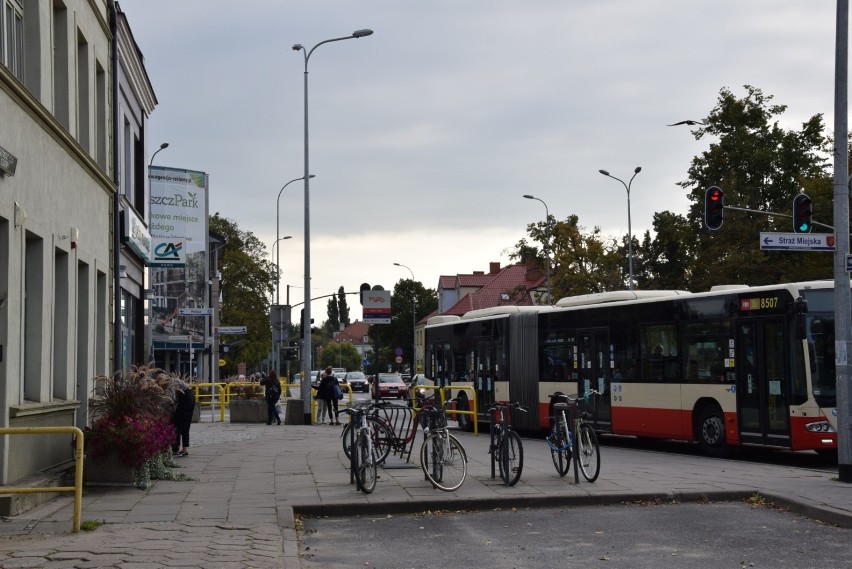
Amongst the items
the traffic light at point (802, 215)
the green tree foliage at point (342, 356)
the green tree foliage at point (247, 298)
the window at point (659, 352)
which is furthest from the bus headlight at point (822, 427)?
the green tree foliage at point (342, 356)

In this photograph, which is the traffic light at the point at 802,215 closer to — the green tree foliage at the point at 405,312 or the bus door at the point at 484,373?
the bus door at the point at 484,373

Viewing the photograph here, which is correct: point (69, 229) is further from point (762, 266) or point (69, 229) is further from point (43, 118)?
point (762, 266)

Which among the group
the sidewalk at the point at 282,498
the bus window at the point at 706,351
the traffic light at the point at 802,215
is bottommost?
the sidewalk at the point at 282,498

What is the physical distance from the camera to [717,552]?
9367 millimetres

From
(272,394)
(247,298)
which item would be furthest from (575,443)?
(247,298)

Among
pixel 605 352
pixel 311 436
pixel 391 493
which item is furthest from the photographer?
pixel 311 436

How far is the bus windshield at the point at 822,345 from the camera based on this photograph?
57.7 feet

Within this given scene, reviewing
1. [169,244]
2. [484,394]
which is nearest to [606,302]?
[484,394]

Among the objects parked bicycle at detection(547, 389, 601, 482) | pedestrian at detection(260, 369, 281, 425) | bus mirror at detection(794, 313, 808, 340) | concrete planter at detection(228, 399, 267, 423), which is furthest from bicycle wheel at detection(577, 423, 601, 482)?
concrete planter at detection(228, 399, 267, 423)

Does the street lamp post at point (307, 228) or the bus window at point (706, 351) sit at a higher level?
the street lamp post at point (307, 228)

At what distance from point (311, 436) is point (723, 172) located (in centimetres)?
3499

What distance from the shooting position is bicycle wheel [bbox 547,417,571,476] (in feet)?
47.5

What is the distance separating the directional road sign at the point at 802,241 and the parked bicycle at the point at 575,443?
3.66 metres

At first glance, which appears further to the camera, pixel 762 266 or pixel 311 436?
pixel 762 266
